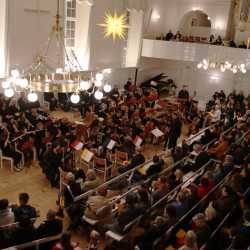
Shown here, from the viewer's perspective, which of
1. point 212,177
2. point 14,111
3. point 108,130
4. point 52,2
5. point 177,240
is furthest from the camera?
point 52,2

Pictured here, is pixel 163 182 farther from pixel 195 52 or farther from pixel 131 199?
pixel 195 52

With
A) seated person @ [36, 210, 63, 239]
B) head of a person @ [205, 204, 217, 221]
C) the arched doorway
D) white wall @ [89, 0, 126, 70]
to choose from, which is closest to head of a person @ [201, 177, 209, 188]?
head of a person @ [205, 204, 217, 221]

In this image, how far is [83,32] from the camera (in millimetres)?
20188

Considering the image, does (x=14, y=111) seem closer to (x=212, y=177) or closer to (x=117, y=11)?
(x=212, y=177)

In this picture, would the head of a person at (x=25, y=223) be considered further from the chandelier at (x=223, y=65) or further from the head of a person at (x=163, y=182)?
the chandelier at (x=223, y=65)

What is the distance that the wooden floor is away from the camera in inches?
386

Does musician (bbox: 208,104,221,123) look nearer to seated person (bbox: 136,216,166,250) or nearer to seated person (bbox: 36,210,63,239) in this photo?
seated person (bbox: 136,216,166,250)

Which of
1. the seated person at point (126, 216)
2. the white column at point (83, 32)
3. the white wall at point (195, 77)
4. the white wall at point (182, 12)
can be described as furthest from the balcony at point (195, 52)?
the seated person at point (126, 216)

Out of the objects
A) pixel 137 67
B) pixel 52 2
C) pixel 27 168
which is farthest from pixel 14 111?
pixel 137 67

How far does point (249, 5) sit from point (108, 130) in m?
13.5

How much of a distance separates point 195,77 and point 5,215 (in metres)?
20.1

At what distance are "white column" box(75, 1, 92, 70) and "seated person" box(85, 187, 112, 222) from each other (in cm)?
1293

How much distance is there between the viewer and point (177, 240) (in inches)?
291

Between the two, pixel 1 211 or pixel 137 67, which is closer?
pixel 1 211
